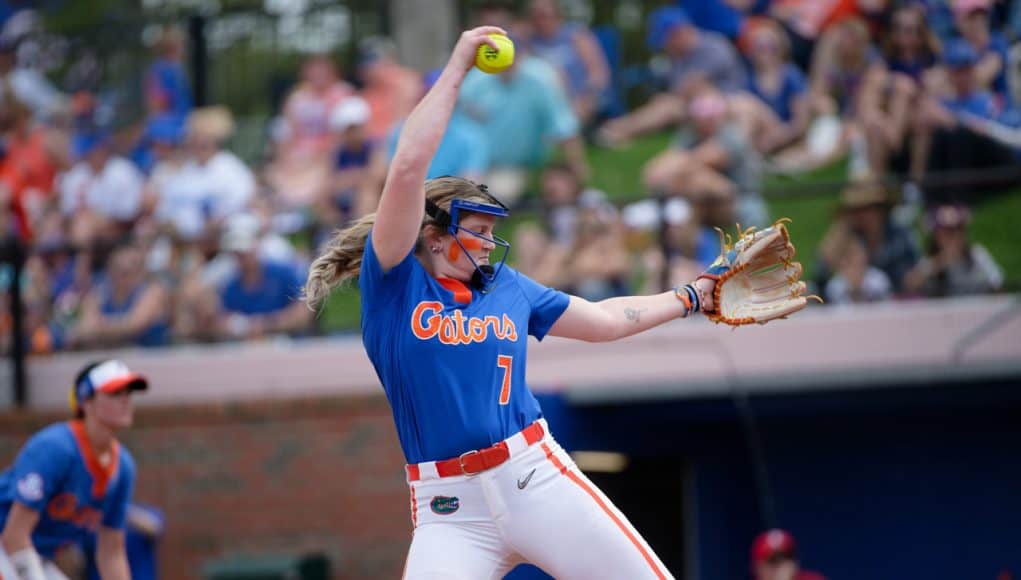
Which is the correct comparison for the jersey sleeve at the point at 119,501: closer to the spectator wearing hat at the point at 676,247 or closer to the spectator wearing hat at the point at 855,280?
the spectator wearing hat at the point at 676,247

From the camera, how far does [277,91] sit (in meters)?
13.3

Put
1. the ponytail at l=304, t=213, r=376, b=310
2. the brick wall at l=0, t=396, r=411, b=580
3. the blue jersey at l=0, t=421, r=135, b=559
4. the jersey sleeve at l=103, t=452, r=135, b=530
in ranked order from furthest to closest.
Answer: the brick wall at l=0, t=396, r=411, b=580 → the jersey sleeve at l=103, t=452, r=135, b=530 → the blue jersey at l=0, t=421, r=135, b=559 → the ponytail at l=304, t=213, r=376, b=310

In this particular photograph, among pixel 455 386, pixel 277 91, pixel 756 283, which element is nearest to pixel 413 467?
pixel 455 386

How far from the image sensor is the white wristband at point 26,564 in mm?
6465

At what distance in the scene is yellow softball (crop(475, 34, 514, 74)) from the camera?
4.32 m

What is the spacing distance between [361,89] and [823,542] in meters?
5.49

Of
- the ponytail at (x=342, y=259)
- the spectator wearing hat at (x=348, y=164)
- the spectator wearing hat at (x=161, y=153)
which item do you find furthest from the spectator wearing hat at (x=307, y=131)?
the ponytail at (x=342, y=259)

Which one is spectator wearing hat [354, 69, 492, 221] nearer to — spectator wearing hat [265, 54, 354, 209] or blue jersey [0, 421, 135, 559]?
spectator wearing hat [265, 54, 354, 209]

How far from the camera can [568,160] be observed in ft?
34.7

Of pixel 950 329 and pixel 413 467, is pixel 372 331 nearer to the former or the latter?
pixel 413 467

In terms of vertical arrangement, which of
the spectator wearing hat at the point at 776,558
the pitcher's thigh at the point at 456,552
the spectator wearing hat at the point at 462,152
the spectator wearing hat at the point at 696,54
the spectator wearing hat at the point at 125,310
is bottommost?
the spectator wearing hat at the point at 776,558

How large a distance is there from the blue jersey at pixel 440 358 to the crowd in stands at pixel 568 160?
12.0 ft

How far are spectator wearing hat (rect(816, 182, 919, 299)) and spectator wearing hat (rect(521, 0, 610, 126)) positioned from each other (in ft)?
10.2

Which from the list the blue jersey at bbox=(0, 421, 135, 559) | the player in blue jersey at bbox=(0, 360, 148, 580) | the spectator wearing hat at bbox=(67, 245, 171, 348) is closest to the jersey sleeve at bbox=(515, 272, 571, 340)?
the player in blue jersey at bbox=(0, 360, 148, 580)
